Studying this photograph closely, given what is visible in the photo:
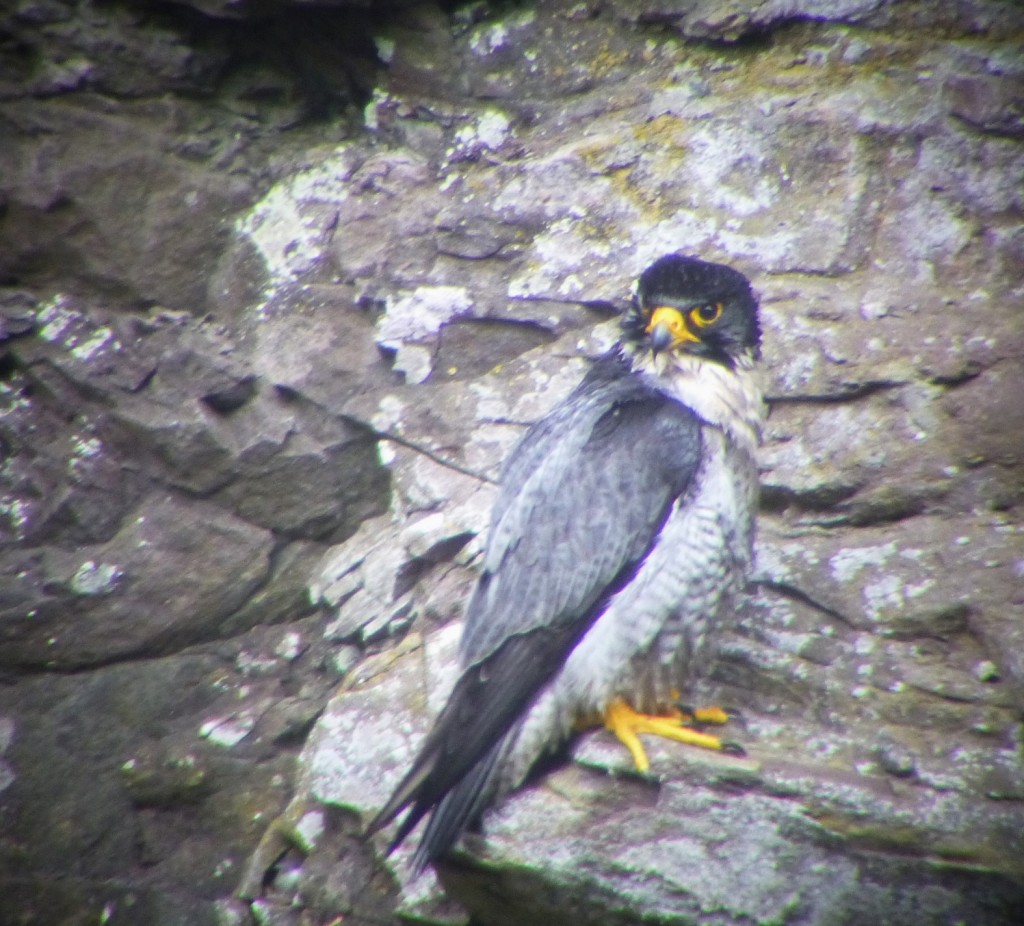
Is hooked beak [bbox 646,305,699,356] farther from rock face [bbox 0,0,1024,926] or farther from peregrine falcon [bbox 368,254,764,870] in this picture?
rock face [bbox 0,0,1024,926]

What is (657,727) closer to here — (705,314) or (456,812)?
(456,812)

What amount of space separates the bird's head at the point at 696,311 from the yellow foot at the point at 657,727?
1.20 metres

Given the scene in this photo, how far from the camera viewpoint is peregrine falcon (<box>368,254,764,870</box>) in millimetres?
2855

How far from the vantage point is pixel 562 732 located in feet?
9.97

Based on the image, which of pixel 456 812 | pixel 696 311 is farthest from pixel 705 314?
pixel 456 812

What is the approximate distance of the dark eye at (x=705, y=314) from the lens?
3.40 m

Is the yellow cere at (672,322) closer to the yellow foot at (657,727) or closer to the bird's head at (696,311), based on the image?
the bird's head at (696,311)

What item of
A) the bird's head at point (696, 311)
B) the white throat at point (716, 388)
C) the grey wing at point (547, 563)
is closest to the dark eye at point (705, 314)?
the bird's head at point (696, 311)

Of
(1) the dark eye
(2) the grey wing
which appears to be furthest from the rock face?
(1) the dark eye

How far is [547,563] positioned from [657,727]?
2.02ft

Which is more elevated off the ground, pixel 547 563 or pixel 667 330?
pixel 667 330

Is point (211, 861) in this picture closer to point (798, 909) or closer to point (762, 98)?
point (798, 909)

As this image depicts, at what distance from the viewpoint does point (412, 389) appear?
4086 millimetres

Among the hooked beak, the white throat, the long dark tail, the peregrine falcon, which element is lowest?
the long dark tail
